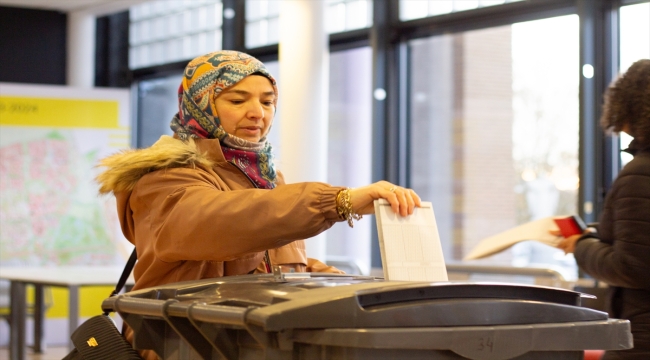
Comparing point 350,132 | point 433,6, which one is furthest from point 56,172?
point 433,6

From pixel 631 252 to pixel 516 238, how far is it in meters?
0.48

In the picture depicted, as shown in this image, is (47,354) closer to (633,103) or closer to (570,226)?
(570,226)

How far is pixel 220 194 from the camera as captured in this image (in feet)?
5.38

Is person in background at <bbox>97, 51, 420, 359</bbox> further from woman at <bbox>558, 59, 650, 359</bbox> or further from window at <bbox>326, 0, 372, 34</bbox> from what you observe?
window at <bbox>326, 0, 372, 34</bbox>

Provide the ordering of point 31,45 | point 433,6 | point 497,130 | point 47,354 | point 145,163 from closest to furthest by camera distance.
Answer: point 145,163 → point 497,130 → point 433,6 → point 47,354 → point 31,45

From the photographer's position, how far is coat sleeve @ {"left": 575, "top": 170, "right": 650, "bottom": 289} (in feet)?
6.73

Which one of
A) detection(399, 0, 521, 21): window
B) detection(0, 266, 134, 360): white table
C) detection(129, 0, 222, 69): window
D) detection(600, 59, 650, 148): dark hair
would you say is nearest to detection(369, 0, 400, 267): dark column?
detection(399, 0, 521, 21): window

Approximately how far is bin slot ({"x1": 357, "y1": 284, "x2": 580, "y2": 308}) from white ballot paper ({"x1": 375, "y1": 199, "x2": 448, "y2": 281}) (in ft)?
0.42

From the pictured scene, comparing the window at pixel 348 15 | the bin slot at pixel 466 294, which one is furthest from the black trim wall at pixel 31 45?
the bin slot at pixel 466 294

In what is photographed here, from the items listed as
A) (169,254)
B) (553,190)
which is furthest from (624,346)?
(553,190)

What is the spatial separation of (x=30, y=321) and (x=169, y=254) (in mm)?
6893

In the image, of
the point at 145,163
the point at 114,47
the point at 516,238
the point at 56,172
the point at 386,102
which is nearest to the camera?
the point at 145,163

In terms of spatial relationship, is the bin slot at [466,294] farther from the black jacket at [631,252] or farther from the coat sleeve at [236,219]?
the black jacket at [631,252]

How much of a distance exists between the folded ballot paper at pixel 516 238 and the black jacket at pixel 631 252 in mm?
338
